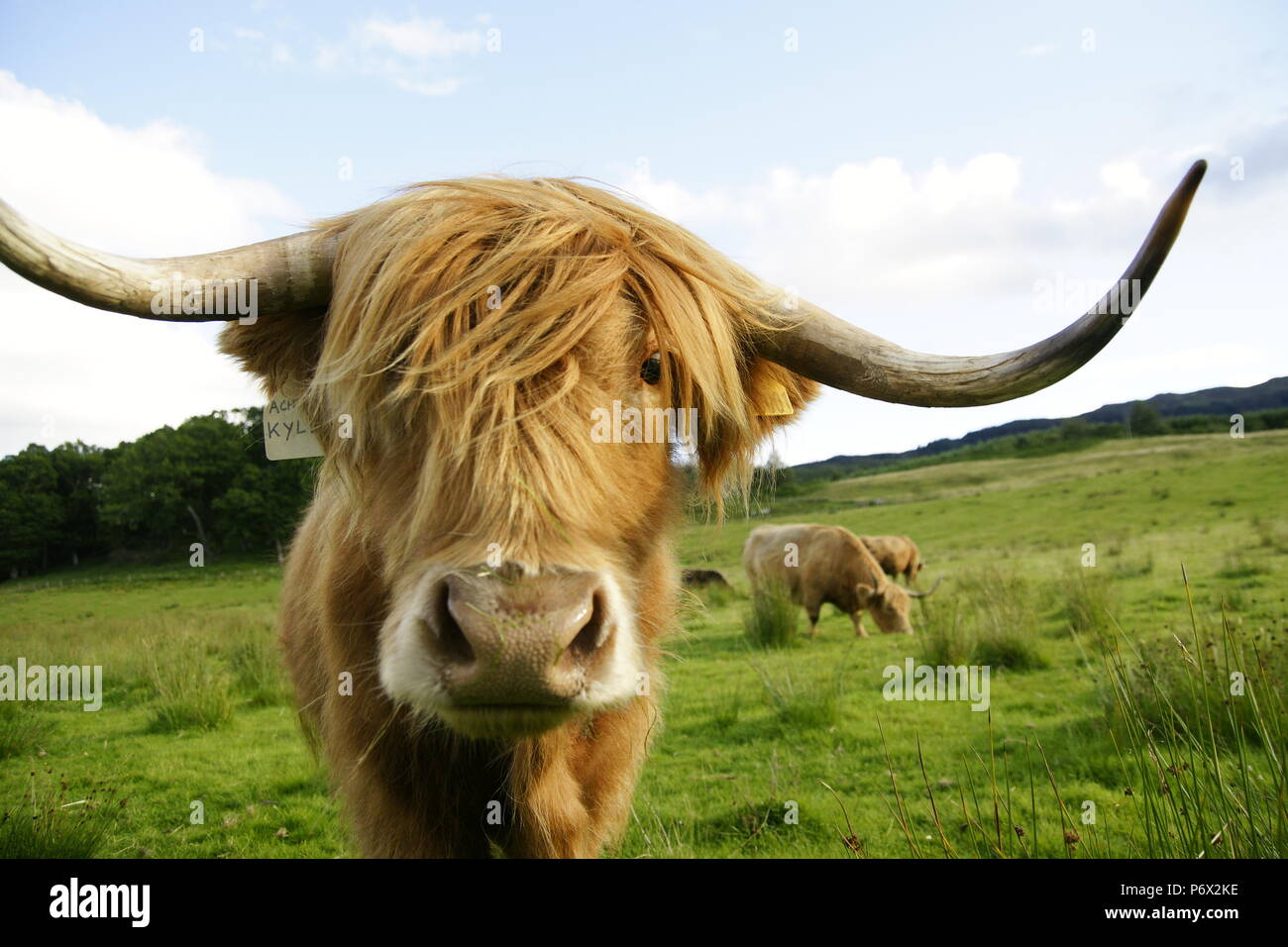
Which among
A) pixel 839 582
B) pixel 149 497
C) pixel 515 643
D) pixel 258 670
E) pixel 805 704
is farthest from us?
pixel 149 497

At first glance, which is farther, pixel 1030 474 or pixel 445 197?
pixel 1030 474

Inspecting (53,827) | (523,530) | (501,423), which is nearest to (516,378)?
(501,423)

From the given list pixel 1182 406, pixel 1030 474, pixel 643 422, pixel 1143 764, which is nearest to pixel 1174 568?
pixel 1143 764

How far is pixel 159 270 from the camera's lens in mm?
2191

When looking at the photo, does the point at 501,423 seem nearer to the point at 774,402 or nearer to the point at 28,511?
the point at 774,402

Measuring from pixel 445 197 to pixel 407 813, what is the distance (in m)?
1.98

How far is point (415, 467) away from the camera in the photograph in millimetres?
2049

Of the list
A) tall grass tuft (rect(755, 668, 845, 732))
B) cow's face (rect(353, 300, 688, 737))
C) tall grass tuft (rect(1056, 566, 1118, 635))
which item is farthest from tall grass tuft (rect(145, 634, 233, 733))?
tall grass tuft (rect(1056, 566, 1118, 635))

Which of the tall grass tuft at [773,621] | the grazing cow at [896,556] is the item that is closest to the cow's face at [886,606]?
the tall grass tuft at [773,621]

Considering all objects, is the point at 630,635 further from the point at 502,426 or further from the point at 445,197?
the point at 445,197

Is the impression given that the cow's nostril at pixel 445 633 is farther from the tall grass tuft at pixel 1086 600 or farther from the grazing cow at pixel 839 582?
the grazing cow at pixel 839 582

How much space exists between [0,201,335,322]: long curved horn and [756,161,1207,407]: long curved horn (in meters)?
1.57

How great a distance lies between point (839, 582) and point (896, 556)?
7147mm
